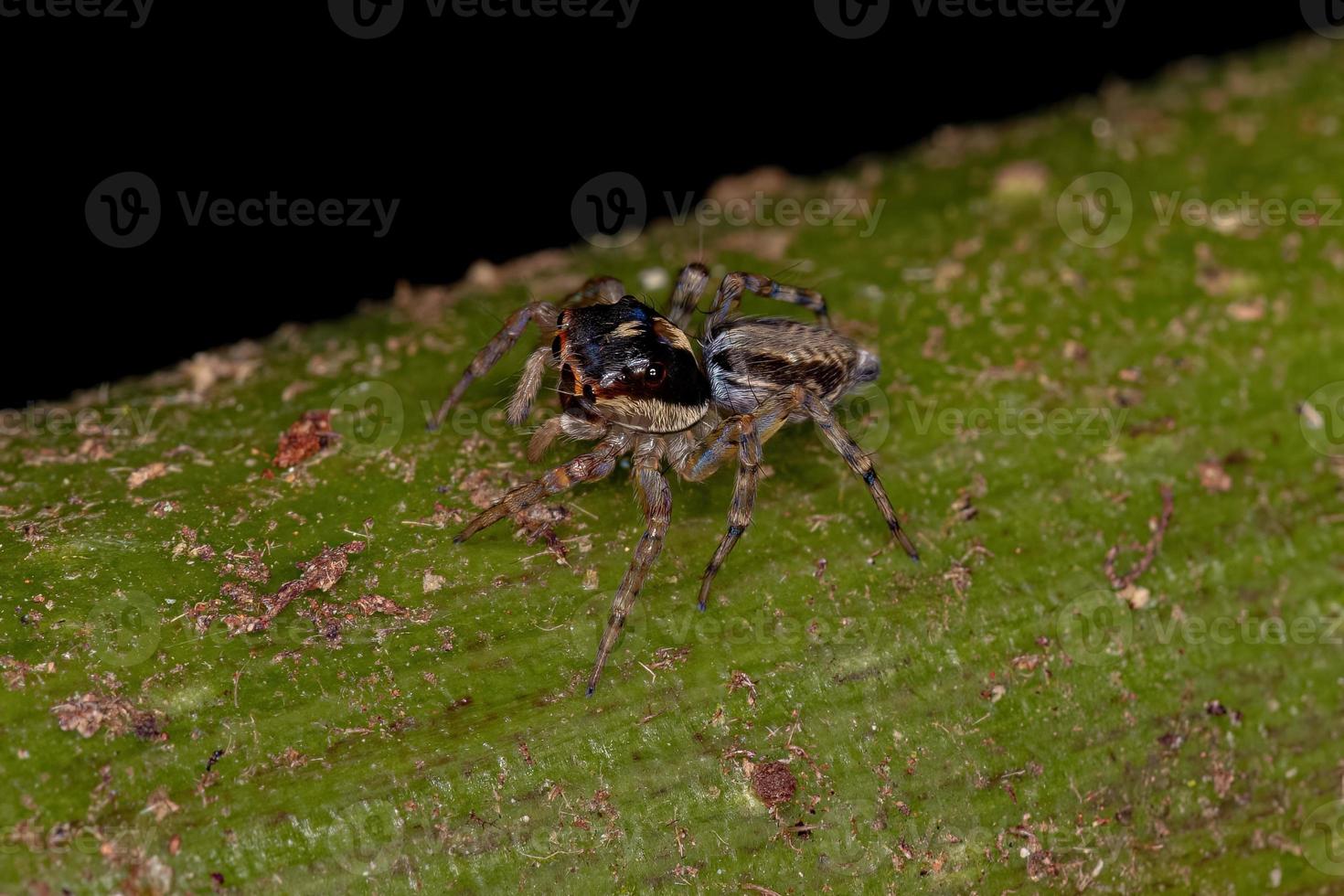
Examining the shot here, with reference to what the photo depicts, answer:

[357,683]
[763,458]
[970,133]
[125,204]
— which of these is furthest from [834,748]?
[125,204]

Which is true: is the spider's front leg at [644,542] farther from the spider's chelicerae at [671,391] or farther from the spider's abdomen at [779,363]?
the spider's abdomen at [779,363]

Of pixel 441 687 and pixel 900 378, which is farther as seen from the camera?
pixel 900 378

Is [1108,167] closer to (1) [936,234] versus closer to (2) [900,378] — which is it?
(1) [936,234]

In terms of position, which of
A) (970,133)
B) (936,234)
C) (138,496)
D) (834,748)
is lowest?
(834,748)

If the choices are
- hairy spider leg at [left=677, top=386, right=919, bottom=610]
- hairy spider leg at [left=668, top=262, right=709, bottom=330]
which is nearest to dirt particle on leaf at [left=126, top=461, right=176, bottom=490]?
hairy spider leg at [left=677, top=386, right=919, bottom=610]

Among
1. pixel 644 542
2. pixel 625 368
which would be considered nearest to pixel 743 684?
pixel 644 542

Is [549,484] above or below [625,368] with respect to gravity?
below

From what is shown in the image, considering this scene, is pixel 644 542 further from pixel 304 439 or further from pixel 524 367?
pixel 304 439

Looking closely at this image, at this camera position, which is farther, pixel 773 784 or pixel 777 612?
pixel 777 612
